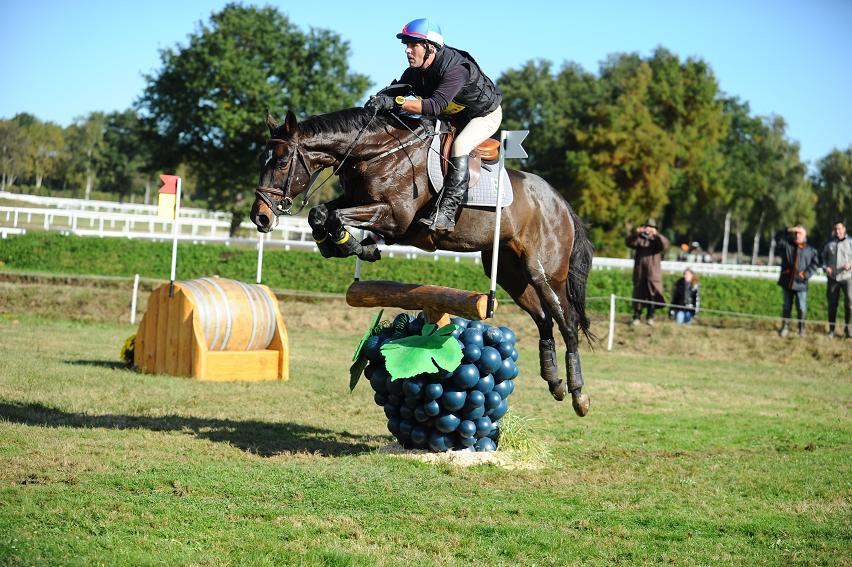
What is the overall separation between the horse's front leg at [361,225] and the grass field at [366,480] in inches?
69.6

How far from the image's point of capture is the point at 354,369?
8.38m

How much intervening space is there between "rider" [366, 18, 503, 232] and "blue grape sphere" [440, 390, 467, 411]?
54.3 inches

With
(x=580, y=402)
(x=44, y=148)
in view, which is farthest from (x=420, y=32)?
(x=44, y=148)

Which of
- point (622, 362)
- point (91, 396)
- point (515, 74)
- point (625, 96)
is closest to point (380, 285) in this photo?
point (91, 396)

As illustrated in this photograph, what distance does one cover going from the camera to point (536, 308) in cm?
894

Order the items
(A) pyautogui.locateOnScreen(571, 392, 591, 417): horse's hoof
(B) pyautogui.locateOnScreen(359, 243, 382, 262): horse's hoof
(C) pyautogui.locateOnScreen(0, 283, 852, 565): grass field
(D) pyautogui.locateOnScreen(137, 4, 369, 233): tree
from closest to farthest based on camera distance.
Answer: (C) pyautogui.locateOnScreen(0, 283, 852, 565): grass field < (B) pyautogui.locateOnScreen(359, 243, 382, 262): horse's hoof < (A) pyautogui.locateOnScreen(571, 392, 591, 417): horse's hoof < (D) pyautogui.locateOnScreen(137, 4, 369, 233): tree

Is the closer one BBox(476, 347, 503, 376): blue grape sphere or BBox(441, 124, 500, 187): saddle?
BBox(441, 124, 500, 187): saddle

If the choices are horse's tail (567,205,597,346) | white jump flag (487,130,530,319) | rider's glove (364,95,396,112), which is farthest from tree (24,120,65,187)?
white jump flag (487,130,530,319)

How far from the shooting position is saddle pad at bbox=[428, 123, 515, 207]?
754 centimetres

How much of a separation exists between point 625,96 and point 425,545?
5065cm

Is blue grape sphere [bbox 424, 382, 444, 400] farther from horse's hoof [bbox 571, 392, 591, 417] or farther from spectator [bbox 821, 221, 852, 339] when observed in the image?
spectator [bbox 821, 221, 852, 339]

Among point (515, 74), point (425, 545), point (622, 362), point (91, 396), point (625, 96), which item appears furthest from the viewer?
point (515, 74)

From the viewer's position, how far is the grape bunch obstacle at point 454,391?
775 cm

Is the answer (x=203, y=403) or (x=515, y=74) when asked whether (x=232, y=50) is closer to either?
(x=515, y=74)
